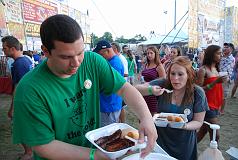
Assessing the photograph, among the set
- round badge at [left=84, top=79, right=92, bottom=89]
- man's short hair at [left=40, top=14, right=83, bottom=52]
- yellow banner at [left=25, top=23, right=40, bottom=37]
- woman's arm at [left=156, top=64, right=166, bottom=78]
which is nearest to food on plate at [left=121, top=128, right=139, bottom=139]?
round badge at [left=84, top=79, right=92, bottom=89]

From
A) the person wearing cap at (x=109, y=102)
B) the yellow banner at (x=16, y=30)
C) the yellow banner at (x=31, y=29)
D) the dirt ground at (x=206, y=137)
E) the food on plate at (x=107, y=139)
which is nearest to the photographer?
the food on plate at (x=107, y=139)

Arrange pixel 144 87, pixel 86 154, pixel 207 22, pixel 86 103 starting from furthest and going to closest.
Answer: pixel 207 22, pixel 144 87, pixel 86 103, pixel 86 154

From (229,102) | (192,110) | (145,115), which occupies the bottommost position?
(229,102)

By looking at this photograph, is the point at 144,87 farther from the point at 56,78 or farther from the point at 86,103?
the point at 56,78

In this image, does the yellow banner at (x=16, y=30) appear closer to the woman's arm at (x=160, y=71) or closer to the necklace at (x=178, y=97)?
the woman's arm at (x=160, y=71)

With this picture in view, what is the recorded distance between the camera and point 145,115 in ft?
4.32

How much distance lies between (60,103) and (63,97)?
0.13 ft

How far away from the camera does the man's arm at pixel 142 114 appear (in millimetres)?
1236

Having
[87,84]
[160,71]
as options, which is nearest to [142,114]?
[87,84]

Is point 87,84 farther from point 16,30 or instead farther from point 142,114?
point 16,30

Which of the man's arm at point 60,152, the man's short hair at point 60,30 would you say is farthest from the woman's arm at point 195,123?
the man's short hair at point 60,30

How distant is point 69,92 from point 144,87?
40.1 inches

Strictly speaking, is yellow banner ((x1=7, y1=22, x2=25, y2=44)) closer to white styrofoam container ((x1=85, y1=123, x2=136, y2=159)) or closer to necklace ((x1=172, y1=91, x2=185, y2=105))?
necklace ((x1=172, y1=91, x2=185, y2=105))

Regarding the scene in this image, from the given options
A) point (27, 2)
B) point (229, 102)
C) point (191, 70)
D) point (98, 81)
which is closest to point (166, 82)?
point (191, 70)
